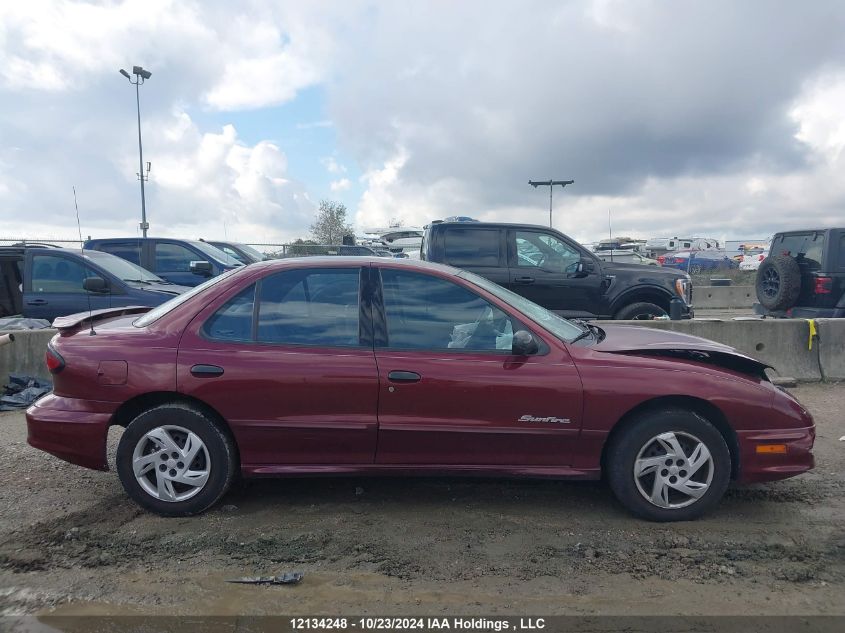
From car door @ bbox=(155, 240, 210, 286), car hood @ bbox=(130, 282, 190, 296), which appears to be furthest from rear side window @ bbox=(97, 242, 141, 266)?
car hood @ bbox=(130, 282, 190, 296)

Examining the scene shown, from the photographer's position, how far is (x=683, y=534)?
11.8 ft

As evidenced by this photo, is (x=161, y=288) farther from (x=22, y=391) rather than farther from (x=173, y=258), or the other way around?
(x=173, y=258)

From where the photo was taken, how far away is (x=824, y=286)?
28.1 ft

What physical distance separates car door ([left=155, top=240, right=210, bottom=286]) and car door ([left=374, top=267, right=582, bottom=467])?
829cm

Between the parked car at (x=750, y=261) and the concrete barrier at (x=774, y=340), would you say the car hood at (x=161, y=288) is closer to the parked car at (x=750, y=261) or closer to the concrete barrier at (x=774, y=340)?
the concrete barrier at (x=774, y=340)

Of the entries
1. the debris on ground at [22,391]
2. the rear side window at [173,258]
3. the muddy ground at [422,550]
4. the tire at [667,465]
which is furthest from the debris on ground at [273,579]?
the rear side window at [173,258]

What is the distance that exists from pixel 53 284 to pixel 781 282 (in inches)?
389

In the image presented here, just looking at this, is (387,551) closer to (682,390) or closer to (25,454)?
(682,390)

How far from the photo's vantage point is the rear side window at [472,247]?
28.0 feet

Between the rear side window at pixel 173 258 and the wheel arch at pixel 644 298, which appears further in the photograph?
the rear side window at pixel 173 258

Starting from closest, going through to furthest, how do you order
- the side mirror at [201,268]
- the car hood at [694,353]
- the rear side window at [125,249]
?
1. the car hood at [694,353]
2. the side mirror at [201,268]
3. the rear side window at [125,249]

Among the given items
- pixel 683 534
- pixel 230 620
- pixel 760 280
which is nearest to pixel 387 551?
pixel 230 620

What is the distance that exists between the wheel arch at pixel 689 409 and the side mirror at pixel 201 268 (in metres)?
7.50

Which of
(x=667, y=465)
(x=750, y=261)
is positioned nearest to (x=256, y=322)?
(x=667, y=465)
